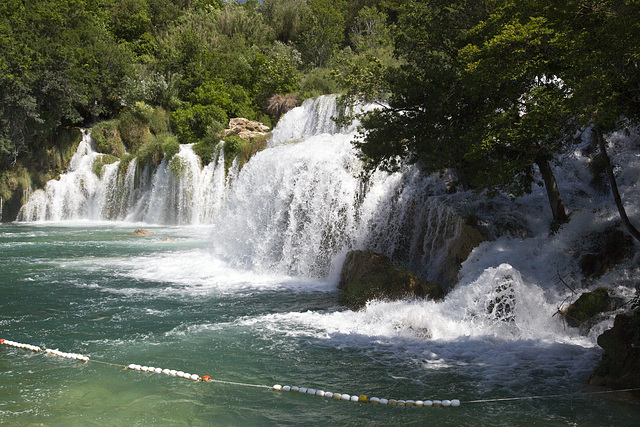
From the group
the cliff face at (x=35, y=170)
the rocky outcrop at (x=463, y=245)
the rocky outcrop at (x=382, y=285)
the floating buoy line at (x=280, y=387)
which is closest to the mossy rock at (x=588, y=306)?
the rocky outcrop at (x=463, y=245)

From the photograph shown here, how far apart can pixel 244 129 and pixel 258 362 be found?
1968 cm

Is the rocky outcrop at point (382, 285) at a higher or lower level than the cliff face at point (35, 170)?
lower

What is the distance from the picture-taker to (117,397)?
18.6ft

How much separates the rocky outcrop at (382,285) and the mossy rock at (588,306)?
7.73 ft

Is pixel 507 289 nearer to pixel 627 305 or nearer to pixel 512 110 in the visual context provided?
pixel 627 305

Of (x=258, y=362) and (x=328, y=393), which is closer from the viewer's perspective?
(x=328, y=393)

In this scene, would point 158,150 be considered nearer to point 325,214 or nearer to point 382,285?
point 325,214

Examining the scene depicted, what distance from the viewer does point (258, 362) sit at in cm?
674

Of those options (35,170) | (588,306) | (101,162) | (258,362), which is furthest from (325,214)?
(35,170)

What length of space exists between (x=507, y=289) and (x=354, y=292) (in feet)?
9.08

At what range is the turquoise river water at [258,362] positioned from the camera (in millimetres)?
5273

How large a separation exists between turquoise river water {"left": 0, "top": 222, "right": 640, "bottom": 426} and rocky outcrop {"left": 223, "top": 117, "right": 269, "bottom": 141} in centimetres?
1399

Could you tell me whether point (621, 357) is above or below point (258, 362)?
above

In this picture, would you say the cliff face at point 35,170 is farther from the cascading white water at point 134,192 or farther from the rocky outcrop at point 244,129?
the rocky outcrop at point 244,129
